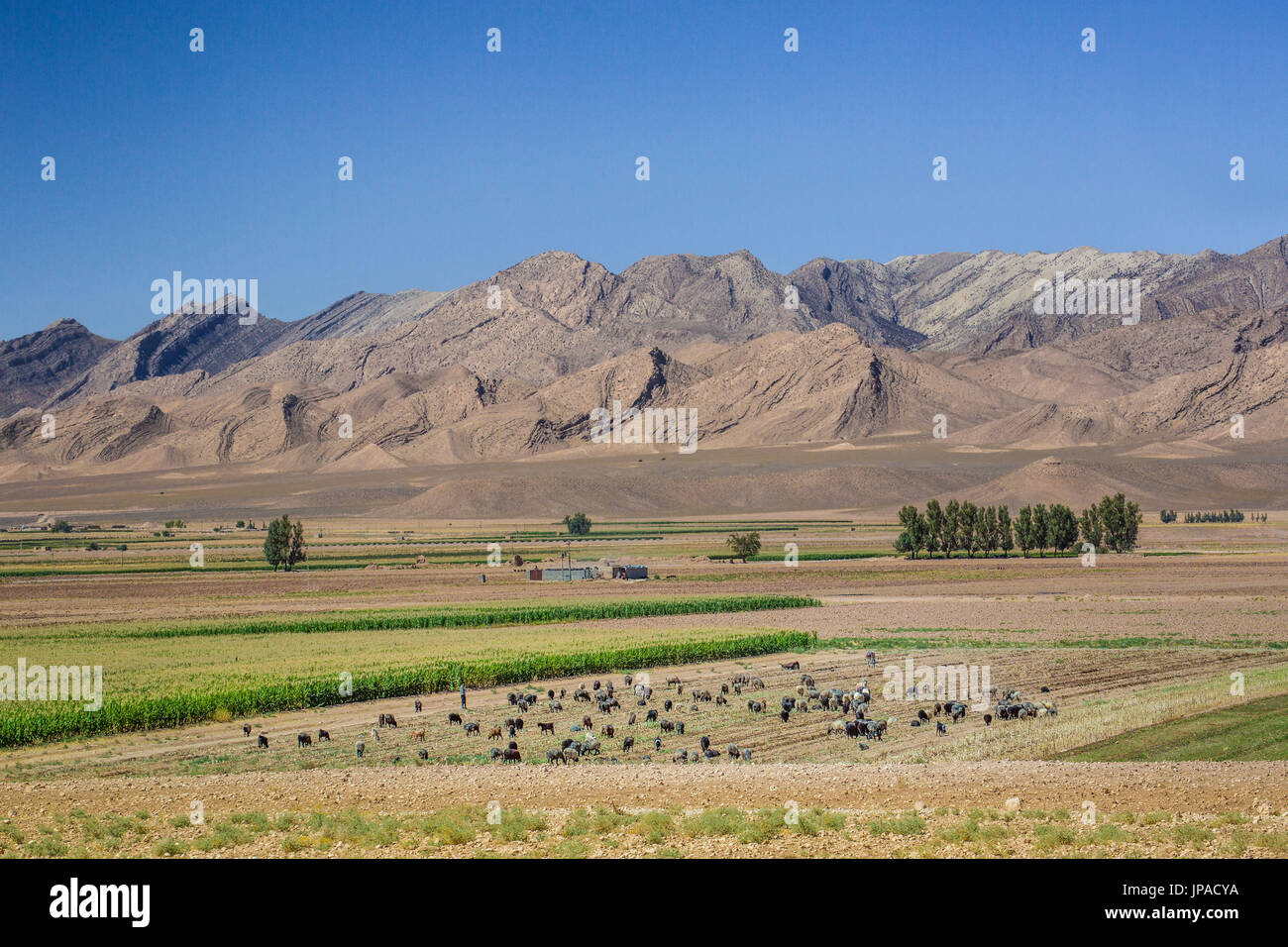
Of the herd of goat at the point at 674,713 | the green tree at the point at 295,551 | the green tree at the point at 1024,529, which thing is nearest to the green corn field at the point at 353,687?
the herd of goat at the point at 674,713

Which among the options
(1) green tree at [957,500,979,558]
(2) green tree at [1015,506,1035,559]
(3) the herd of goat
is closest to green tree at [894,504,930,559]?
(1) green tree at [957,500,979,558]

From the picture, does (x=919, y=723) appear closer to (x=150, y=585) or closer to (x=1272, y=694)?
(x=1272, y=694)

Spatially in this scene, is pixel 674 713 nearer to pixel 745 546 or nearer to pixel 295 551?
pixel 745 546

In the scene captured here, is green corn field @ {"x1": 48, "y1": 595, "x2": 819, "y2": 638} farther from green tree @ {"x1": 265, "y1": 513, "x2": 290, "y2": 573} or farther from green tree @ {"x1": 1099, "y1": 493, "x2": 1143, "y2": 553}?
green tree @ {"x1": 1099, "y1": 493, "x2": 1143, "y2": 553}

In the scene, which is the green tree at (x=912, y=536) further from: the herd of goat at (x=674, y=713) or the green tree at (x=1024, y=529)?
the herd of goat at (x=674, y=713)
